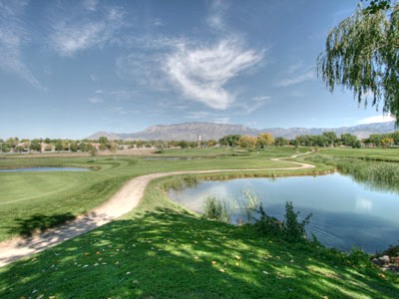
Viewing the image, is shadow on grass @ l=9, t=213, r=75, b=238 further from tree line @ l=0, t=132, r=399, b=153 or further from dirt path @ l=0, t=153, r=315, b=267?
tree line @ l=0, t=132, r=399, b=153

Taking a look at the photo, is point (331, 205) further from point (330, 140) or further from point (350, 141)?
point (330, 140)

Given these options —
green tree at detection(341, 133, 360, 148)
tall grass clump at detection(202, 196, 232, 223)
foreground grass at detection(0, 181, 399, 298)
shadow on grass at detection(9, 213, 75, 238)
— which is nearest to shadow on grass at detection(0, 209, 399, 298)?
foreground grass at detection(0, 181, 399, 298)

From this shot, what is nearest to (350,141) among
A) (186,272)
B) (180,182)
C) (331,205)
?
(331,205)

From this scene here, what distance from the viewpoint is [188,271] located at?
464cm

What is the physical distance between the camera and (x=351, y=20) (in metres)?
8.21

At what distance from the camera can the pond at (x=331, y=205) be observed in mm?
12297

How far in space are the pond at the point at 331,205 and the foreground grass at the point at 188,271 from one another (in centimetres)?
676


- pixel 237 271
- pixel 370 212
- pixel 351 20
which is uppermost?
pixel 351 20

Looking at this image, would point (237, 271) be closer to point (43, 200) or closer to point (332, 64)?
point (332, 64)

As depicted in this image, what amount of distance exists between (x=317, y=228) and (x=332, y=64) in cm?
977

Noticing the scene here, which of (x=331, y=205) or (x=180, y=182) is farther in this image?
(x=180, y=182)

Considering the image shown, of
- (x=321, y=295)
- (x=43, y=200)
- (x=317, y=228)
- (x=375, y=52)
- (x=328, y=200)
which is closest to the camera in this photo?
(x=321, y=295)

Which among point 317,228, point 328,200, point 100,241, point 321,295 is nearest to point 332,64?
point 321,295

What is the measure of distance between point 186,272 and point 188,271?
68 mm
